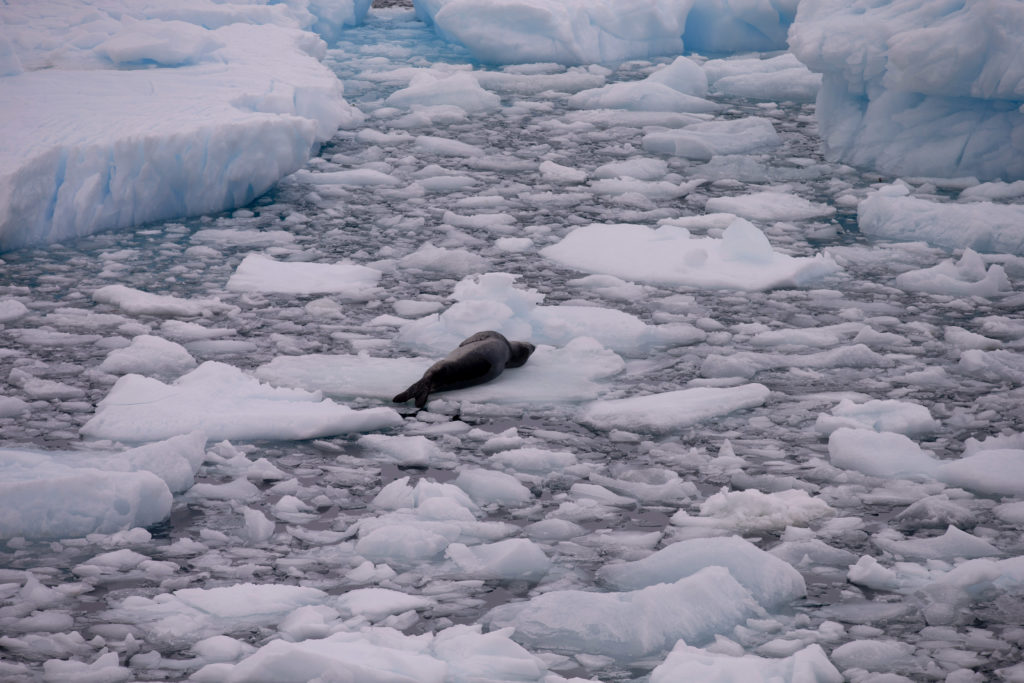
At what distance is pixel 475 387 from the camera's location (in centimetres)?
420

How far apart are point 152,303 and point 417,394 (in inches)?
60.3

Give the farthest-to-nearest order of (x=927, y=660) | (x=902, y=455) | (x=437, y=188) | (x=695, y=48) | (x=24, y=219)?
(x=695, y=48) < (x=437, y=188) < (x=24, y=219) < (x=902, y=455) < (x=927, y=660)

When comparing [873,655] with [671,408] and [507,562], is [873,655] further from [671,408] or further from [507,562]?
[671,408]

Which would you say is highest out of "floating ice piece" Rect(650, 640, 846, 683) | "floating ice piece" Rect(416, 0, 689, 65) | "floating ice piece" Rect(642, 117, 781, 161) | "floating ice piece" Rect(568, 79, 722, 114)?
"floating ice piece" Rect(416, 0, 689, 65)

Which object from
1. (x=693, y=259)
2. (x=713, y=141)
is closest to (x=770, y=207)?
(x=693, y=259)

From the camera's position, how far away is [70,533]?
118 inches

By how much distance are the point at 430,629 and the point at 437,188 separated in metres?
4.87

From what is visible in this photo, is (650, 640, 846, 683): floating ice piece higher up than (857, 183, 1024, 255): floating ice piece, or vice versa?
(857, 183, 1024, 255): floating ice piece

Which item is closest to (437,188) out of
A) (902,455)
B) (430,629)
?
(902,455)

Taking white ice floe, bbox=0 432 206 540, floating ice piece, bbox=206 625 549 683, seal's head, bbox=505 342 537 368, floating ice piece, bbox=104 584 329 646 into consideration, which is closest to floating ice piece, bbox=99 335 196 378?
white ice floe, bbox=0 432 206 540

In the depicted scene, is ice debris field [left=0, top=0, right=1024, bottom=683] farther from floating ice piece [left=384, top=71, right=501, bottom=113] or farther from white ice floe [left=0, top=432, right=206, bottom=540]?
floating ice piece [left=384, top=71, right=501, bottom=113]

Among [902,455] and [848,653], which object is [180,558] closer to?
[848,653]

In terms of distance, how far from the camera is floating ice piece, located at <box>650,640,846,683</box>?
235 centimetres

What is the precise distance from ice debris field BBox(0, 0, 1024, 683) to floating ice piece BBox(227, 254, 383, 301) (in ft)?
0.07
